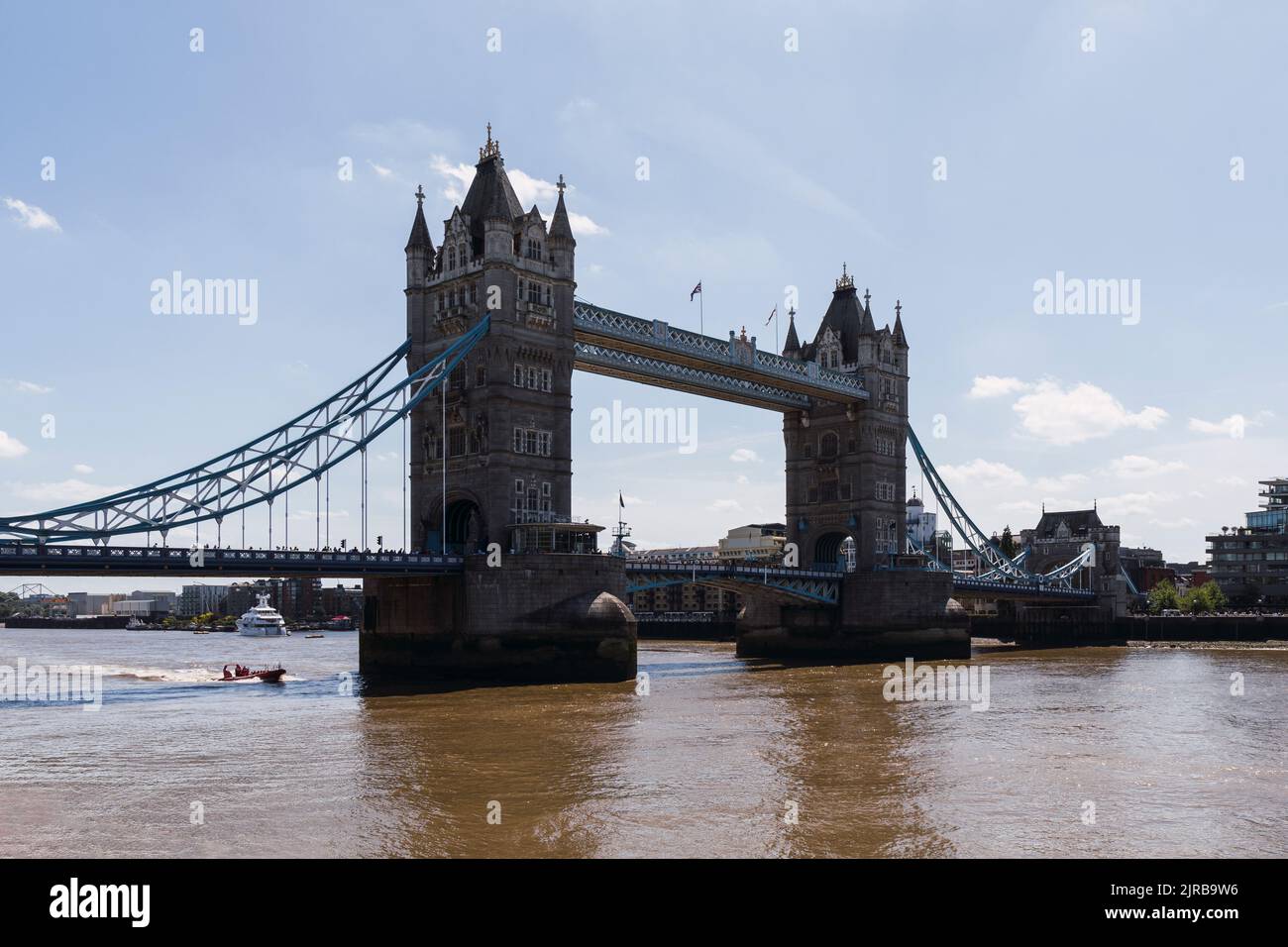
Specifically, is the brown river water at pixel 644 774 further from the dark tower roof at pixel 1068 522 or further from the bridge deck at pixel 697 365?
the dark tower roof at pixel 1068 522

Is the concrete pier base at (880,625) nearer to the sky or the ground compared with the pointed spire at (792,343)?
nearer to the ground

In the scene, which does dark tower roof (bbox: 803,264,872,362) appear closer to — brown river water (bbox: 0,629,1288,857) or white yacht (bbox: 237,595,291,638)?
brown river water (bbox: 0,629,1288,857)

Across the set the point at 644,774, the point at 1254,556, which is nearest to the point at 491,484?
the point at 644,774

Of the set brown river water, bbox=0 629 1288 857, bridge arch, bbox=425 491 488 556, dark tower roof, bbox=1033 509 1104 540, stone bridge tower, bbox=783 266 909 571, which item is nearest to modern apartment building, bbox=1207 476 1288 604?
dark tower roof, bbox=1033 509 1104 540

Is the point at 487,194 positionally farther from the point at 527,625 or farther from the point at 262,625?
the point at 262,625

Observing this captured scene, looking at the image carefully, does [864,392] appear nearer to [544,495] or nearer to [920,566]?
[920,566]

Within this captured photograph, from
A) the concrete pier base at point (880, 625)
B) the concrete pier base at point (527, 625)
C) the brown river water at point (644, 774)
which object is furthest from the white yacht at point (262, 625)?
the brown river water at point (644, 774)
